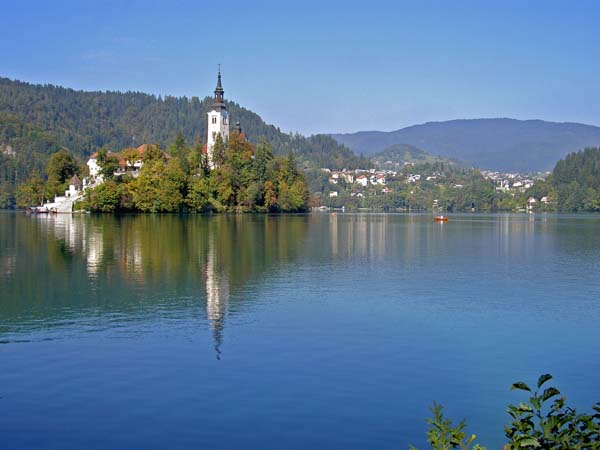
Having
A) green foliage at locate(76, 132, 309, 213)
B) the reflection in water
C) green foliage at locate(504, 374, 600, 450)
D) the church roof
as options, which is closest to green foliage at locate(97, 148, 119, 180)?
green foliage at locate(76, 132, 309, 213)

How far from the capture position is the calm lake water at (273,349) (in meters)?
12.4

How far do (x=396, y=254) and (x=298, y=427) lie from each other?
3405cm

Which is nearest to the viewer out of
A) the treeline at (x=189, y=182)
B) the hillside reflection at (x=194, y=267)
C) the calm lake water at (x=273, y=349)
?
the calm lake water at (x=273, y=349)

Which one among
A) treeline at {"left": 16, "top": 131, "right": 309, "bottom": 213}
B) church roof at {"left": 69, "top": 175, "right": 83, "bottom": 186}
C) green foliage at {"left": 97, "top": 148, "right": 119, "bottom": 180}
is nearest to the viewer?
treeline at {"left": 16, "top": 131, "right": 309, "bottom": 213}

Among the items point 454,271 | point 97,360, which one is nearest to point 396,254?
point 454,271

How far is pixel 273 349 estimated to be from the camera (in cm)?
1781

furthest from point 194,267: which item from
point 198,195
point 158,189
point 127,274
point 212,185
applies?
point 212,185

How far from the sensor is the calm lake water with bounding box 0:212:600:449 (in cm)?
1242

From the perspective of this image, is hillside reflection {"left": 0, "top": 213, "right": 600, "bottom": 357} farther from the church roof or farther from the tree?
the church roof

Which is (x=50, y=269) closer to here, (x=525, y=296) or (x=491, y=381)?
(x=525, y=296)

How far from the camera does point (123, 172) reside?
12188 centimetres

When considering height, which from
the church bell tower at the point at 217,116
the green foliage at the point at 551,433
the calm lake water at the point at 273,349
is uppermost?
the church bell tower at the point at 217,116

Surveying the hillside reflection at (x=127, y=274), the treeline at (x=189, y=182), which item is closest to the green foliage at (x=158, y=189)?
the treeline at (x=189, y=182)

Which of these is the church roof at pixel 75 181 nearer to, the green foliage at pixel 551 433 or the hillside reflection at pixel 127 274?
the hillside reflection at pixel 127 274
